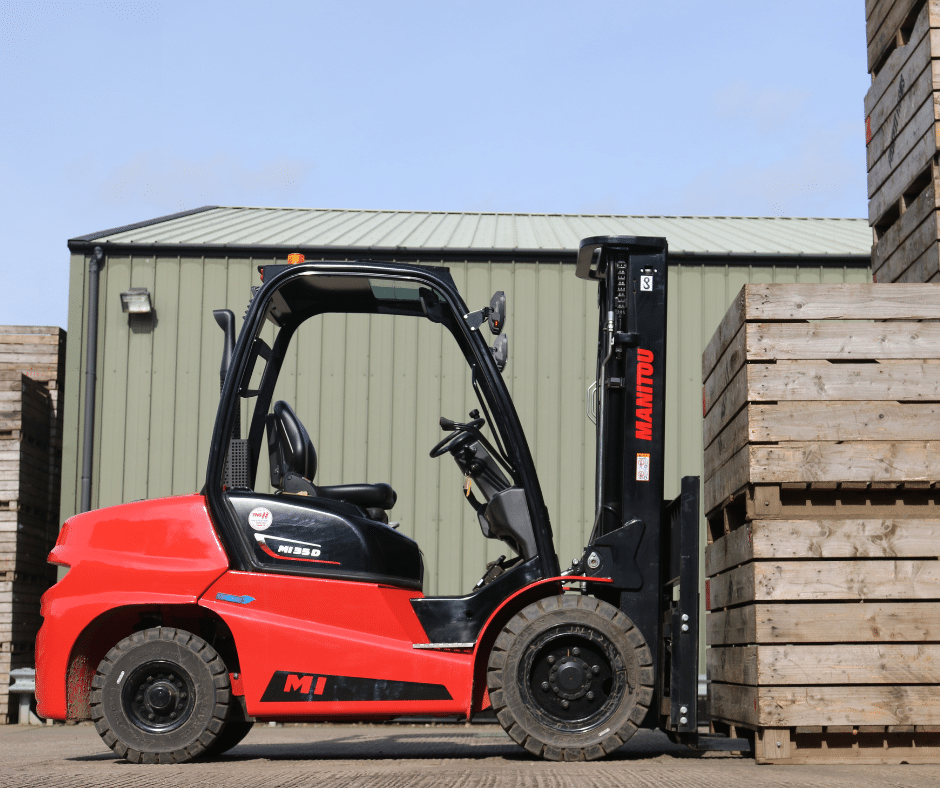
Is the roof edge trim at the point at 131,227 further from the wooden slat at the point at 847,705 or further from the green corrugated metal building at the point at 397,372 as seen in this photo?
the wooden slat at the point at 847,705

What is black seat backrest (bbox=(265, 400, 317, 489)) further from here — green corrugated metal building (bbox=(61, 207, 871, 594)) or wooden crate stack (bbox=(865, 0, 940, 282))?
green corrugated metal building (bbox=(61, 207, 871, 594))

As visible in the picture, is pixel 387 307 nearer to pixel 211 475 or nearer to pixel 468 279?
pixel 211 475

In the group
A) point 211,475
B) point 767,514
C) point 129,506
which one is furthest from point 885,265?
point 129,506

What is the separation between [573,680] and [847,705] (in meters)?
1.25

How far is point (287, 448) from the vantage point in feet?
19.1

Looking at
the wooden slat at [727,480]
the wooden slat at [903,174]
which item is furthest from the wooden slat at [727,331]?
the wooden slat at [903,174]

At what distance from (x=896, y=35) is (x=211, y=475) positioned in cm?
473

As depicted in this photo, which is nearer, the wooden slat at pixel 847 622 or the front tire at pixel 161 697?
the wooden slat at pixel 847 622

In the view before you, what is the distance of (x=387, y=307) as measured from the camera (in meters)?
6.26

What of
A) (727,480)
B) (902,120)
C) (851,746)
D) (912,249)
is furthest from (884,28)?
(851,746)

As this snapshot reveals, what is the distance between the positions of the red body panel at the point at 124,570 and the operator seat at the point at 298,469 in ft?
1.48

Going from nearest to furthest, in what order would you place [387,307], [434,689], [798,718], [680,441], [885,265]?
1. [798,718]
2. [434,689]
3. [387,307]
4. [885,265]
5. [680,441]

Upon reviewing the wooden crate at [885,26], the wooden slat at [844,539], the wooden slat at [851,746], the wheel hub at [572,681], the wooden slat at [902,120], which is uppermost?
the wooden crate at [885,26]

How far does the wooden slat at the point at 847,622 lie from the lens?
5031 millimetres
